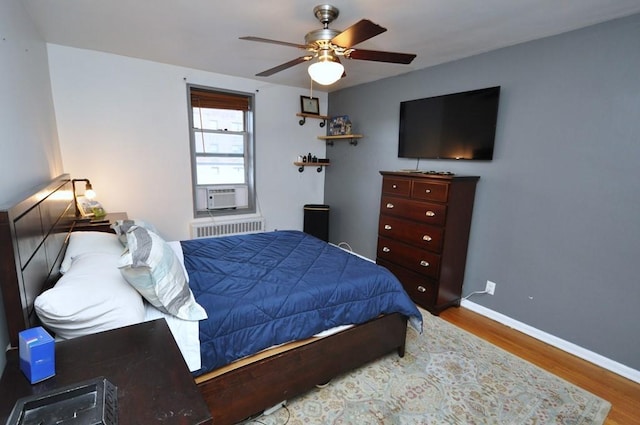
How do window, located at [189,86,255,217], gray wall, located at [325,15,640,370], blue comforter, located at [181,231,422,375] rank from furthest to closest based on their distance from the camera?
1. window, located at [189,86,255,217]
2. gray wall, located at [325,15,640,370]
3. blue comforter, located at [181,231,422,375]

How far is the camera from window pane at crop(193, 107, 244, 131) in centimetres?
379

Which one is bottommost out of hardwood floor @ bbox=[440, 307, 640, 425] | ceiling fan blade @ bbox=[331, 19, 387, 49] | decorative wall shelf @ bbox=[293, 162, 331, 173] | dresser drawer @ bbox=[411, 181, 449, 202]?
hardwood floor @ bbox=[440, 307, 640, 425]

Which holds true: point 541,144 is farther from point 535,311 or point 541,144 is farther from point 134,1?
point 134,1

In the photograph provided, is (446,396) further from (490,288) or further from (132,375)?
(132,375)

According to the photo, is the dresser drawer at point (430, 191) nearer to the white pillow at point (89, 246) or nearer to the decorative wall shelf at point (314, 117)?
the decorative wall shelf at point (314, 117)

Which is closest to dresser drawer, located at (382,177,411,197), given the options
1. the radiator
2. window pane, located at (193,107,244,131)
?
the radiator

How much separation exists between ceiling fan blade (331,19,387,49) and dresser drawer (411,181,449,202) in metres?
1.47

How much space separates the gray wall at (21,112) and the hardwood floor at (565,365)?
313 cm

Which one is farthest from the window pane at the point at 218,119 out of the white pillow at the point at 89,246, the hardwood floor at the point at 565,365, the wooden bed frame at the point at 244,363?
the hardwood floor at the point at 565,365

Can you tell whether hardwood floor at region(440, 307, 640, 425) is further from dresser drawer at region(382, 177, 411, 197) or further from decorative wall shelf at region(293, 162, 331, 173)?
decorative wall shelf at region(293, 162, 331, 173)

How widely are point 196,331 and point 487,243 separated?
2701 mm

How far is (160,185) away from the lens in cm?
352

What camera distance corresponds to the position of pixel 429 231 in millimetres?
2863

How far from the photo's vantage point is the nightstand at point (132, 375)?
32.1 inches
